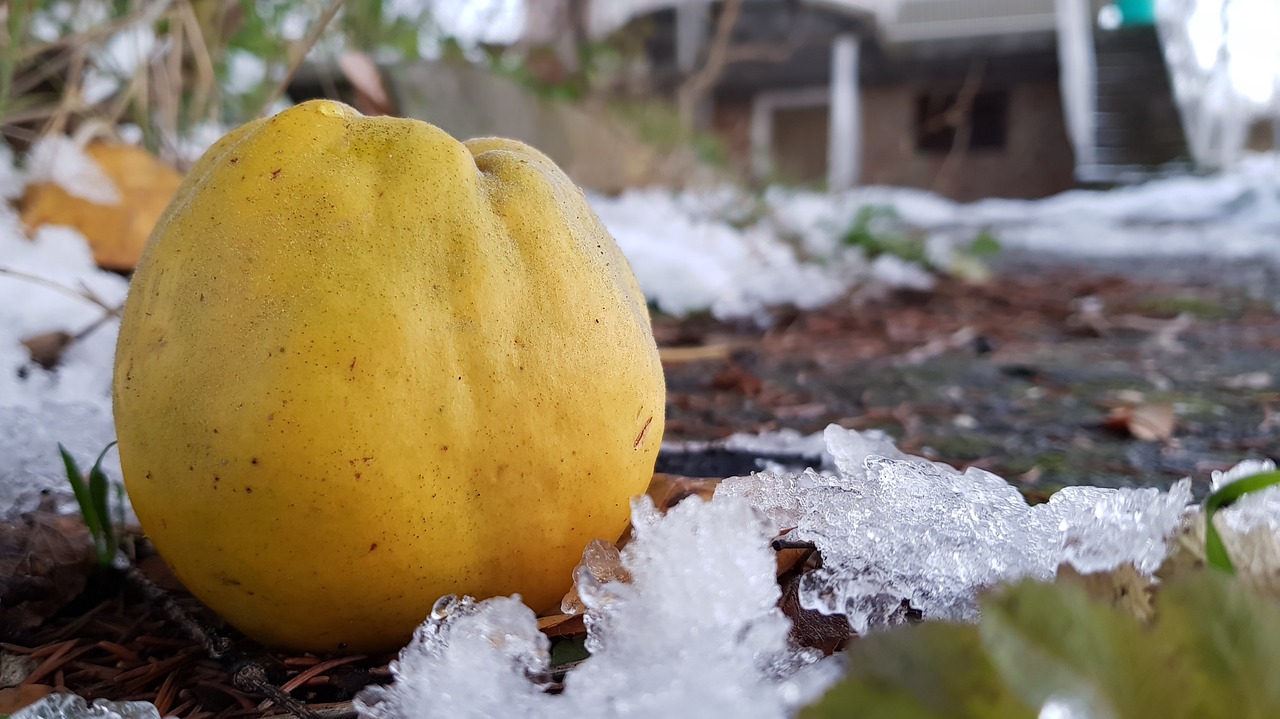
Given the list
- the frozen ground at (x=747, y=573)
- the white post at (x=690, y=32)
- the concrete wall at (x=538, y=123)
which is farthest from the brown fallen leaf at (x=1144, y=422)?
the white post at (x=690, y=32)

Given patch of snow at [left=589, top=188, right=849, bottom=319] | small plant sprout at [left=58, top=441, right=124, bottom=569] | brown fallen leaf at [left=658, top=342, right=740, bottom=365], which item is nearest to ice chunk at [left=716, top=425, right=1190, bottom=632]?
small plant sprout at [left=58, top=441, right=124, bottom=569]

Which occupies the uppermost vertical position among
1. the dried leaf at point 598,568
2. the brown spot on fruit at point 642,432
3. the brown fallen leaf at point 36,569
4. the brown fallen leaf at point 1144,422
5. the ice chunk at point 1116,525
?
the brown spot on fruit at point 642,432

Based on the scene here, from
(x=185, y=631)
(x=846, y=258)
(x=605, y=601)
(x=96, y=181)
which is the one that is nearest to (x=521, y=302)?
(x=605, y=601)

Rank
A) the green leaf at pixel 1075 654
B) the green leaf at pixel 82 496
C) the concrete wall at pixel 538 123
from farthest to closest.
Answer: the concrete wall at pixel 538 123 < the green leaf at pixel 82 496 < the green leaf at pixel 1075 654

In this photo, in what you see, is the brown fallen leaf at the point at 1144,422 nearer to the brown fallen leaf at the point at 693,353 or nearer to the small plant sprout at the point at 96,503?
the brown fallen leaf at the point at 693,353

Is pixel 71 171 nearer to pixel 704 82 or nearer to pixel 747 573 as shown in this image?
pixel 747 573

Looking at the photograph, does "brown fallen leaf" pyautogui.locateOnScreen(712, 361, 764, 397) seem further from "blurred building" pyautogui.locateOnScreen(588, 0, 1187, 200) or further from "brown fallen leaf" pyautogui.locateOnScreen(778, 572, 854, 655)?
"blurred building" pyautogui.locateOnScreen(588, 0, 1187, 200)
